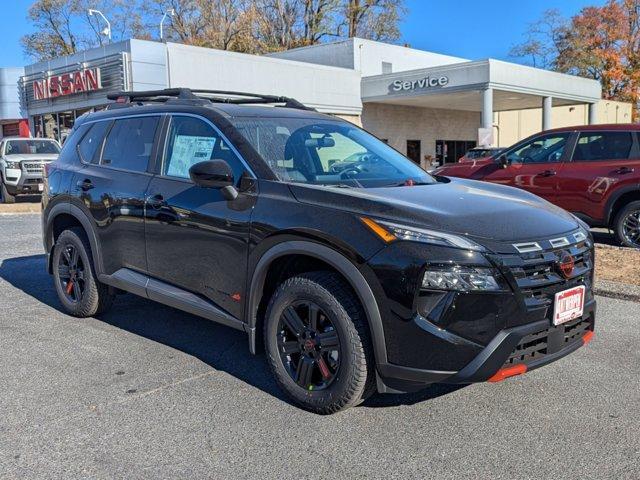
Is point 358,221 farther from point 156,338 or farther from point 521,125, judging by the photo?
point 521,125

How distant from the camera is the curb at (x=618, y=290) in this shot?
6.06 meters

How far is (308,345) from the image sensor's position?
355 cm

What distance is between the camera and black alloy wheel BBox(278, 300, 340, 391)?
346 cm

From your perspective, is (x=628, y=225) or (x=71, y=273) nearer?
(x=71, y=273)

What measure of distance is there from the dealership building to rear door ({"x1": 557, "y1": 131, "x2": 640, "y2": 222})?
Result: 13127 millimetres

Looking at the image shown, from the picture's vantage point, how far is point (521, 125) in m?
39.7

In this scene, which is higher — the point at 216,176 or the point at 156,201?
the point at 216,176

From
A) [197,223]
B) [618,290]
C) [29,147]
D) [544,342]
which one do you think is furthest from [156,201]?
[29,147]

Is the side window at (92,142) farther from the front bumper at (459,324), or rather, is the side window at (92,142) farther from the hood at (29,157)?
the hood at (29,157)

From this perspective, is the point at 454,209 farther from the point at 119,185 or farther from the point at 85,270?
the point at 85,270

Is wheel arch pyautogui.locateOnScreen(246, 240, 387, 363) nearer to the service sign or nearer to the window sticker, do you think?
the window sticker

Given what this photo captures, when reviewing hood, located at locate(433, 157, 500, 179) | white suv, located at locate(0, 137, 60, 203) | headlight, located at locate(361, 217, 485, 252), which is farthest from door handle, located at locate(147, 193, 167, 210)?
white suv, located at locate(0, 137, 60, 203)

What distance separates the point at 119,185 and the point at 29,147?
1463cm

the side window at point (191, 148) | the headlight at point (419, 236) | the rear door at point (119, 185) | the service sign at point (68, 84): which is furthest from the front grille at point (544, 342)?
the service sign at point (68, 84)
